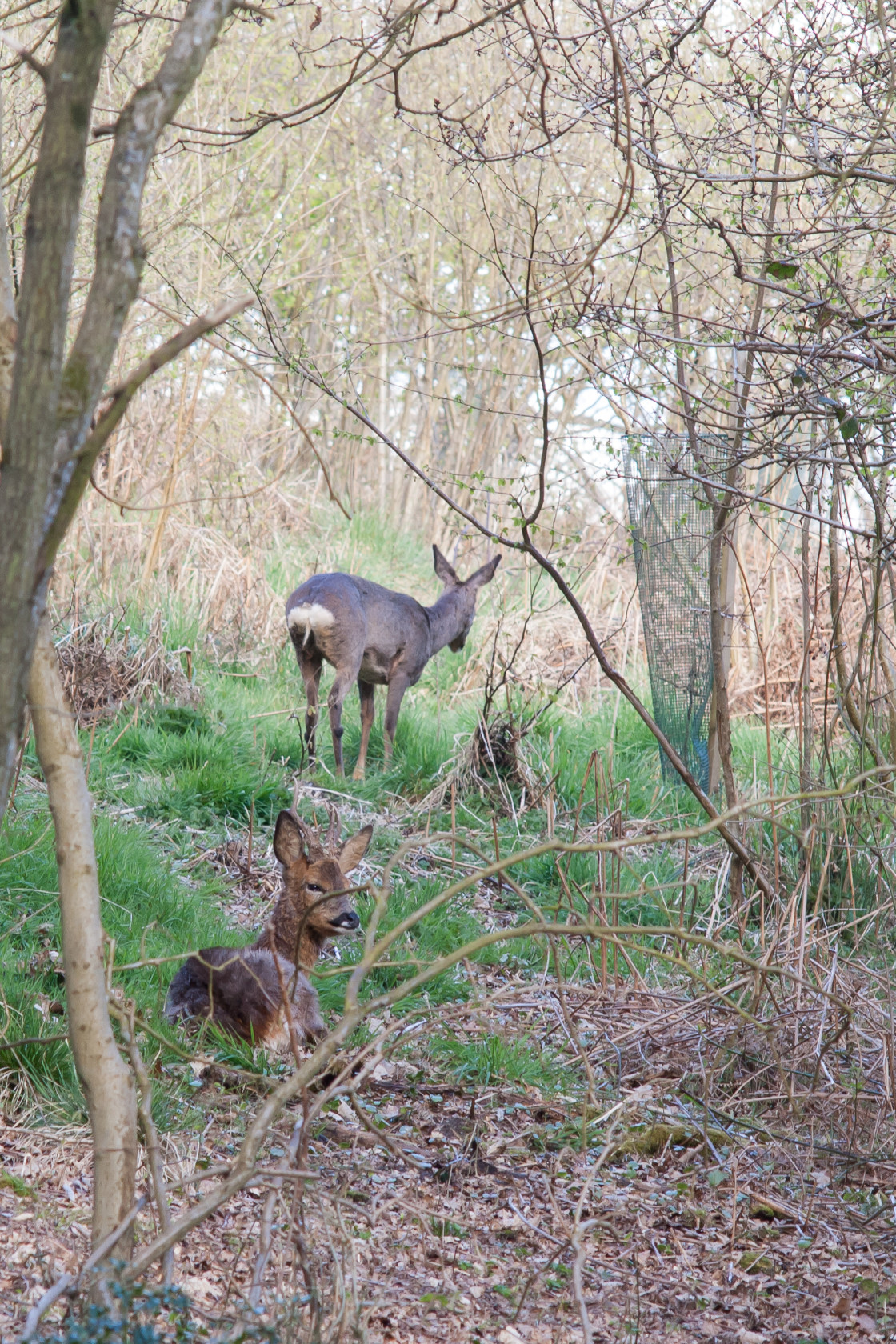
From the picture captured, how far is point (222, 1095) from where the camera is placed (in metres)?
3.84

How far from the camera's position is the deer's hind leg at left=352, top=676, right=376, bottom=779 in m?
8.72

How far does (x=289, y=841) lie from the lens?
4.55m

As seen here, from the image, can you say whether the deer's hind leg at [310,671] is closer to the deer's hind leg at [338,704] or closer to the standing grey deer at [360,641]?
the standing grey deer at [360,641]

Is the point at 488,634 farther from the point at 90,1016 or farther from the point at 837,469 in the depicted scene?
the point at 90,1016

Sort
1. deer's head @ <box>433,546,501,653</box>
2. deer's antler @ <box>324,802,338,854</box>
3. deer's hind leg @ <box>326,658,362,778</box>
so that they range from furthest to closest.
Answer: deer's head @ <box>433,546,501,653</box>, deer's hind leg @ <box>326,658,362,778</box>, deer's antler @ <box>324,802,338,854</box>

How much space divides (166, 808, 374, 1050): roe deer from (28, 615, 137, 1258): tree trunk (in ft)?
5.00

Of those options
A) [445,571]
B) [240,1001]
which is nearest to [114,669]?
[445,571]

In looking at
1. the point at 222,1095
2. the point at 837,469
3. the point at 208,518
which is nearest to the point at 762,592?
the point at 208,518

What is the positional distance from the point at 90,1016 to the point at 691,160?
134 inches

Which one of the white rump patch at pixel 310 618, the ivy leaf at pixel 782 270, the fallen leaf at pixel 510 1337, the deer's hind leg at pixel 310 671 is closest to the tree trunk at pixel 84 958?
the fallen leaf at pixel 510 1337

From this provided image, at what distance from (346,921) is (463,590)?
22.8ft

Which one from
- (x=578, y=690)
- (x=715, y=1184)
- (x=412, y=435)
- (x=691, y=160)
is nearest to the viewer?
(x=715, y=1184)

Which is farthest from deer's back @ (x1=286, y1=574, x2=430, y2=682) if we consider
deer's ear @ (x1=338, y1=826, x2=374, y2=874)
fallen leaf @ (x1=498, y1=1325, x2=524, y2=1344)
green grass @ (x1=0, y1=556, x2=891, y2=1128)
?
fallen leaf @ (x1=498, y1=1325, x2=524, y2=1344)

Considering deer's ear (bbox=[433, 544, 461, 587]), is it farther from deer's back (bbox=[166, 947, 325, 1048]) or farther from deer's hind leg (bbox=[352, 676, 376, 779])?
deer's back (bbox=[166, 947, 325, 1048])
